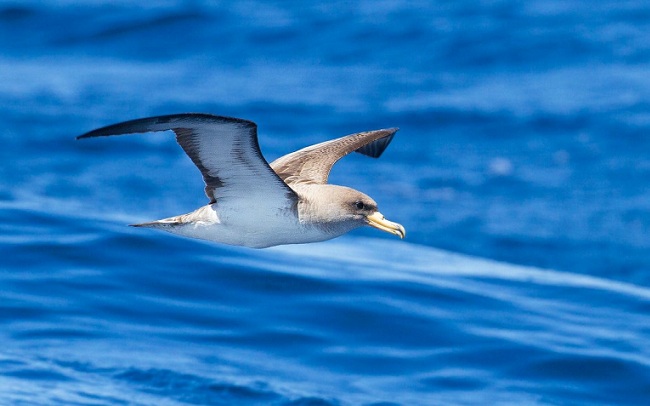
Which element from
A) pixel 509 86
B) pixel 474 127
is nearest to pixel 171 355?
pixel 474 127

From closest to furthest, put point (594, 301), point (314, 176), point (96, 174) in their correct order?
point (314, 176), point (594, 301), point (96, 174)

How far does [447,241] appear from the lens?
21922mm

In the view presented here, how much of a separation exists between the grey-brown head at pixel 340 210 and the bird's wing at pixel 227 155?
0.17 meters

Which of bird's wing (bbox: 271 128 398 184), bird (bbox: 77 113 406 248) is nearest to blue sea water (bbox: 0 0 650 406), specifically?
bird's wing (bbox: 271 128 398 184)

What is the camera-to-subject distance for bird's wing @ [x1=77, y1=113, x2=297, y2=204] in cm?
808

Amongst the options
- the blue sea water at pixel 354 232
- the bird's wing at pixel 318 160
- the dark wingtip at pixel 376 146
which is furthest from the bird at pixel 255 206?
the blue sea water at pixel 354 232

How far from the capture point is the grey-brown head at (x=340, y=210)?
358 inches

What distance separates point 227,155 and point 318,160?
187cm

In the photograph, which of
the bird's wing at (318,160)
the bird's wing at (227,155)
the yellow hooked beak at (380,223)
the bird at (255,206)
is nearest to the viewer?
the bird's wing at (227,155)

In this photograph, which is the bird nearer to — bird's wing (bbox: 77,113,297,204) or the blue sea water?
bird's wing (bbox: 77,113,297,204)

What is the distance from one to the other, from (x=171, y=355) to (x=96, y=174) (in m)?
11.9

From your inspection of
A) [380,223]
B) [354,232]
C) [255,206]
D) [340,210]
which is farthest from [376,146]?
[354,232]

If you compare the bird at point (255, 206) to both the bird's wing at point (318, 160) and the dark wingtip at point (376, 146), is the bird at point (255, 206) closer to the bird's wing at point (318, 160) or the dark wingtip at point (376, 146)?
Result: the bird's wing at point (318, 160)

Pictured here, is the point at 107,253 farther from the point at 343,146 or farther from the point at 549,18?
the point at 549,18
